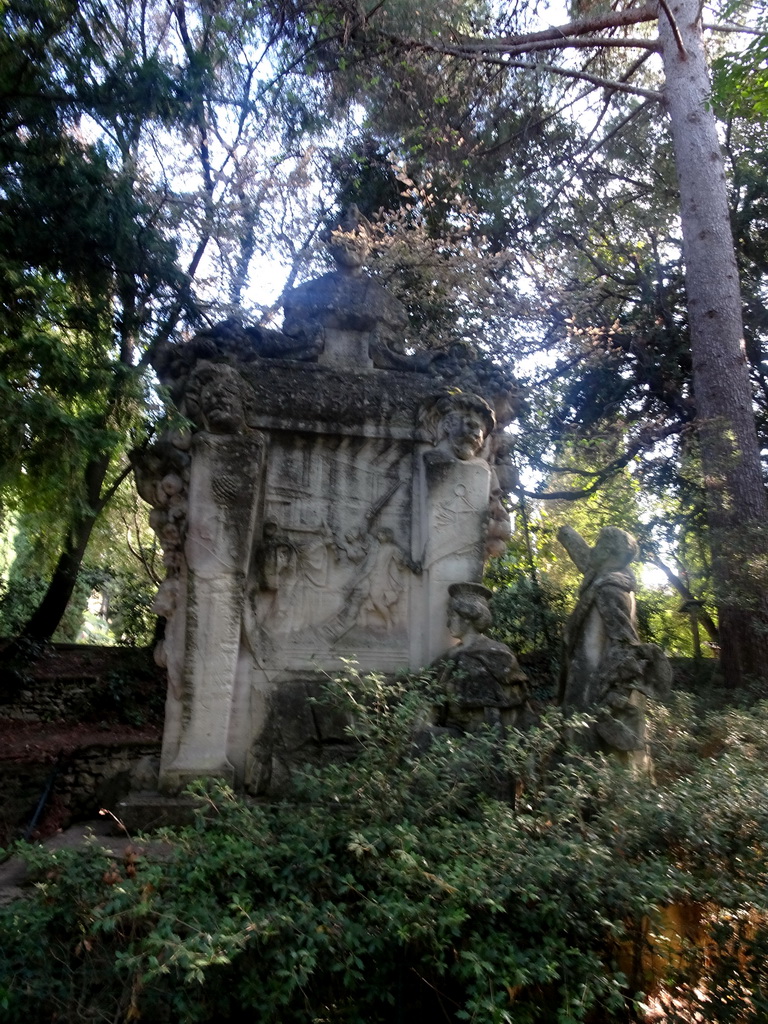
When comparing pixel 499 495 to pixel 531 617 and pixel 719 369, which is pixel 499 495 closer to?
pixel 719 369

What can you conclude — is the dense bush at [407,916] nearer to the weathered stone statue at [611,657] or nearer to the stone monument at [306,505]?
the weathered stone statue at [611,657]

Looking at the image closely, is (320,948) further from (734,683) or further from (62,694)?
(62,694)

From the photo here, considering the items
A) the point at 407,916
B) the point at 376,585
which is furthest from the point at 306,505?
the point at 407,916

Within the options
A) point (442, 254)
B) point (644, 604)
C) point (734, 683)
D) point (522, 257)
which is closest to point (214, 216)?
point (442, 254)

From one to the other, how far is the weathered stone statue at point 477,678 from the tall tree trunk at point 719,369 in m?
3.48

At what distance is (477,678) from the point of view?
5.22 meters

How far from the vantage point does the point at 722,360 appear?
9109 millimetres

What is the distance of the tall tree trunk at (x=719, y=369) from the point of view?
784 centimetres

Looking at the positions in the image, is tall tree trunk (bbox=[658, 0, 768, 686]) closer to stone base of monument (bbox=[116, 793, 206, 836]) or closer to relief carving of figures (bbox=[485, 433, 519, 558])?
relief carving of figures (bbox=[485, 433, 519, 558])

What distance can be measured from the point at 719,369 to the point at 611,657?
5.43 metres

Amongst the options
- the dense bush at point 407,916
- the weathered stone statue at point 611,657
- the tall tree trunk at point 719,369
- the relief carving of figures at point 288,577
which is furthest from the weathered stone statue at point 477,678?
the tall tree trunk at point 719,369

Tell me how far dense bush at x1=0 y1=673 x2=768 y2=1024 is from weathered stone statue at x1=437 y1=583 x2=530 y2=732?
4.26 feet

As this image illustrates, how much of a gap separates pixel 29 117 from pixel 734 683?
873cm

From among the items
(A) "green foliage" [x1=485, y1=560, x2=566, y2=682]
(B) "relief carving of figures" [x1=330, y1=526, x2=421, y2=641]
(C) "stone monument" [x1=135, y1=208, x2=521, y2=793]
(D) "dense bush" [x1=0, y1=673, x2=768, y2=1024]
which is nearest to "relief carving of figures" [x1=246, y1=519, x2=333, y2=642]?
(C) "stone monument" [x1=135, y1=208, x2=521, y2=793]
